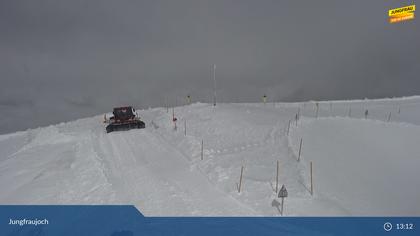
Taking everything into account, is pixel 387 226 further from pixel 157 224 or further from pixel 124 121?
pixel 124 121

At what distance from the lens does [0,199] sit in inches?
491

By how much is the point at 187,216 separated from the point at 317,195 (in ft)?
25.6

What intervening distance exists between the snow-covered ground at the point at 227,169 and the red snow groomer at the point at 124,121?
1161 mm

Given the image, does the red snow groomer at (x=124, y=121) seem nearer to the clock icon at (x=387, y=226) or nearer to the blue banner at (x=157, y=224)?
the blue banner at (x=157, y=224)

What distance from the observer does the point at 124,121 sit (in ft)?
99.3

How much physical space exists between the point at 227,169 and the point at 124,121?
711 inches

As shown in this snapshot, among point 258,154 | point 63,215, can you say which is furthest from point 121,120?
point 63,215

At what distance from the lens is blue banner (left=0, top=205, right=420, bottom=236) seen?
9.59m

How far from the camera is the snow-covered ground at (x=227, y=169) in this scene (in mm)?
12508

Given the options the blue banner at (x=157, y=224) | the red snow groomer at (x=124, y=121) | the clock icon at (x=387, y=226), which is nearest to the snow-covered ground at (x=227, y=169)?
the blue banner at (x=157, y=224)

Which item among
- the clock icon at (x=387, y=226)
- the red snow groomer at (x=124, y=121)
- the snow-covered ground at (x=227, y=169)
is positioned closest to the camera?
the clock icon at (x=387, y=226)

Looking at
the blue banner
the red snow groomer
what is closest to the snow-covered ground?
the blue banner

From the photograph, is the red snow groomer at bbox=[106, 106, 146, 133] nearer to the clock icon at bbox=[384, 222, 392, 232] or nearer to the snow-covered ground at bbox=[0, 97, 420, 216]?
the snow-covered ground at bbox=[0, 97, 420, 216]

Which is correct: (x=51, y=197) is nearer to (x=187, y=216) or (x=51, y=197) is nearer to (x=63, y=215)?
(x=63, y=215)
